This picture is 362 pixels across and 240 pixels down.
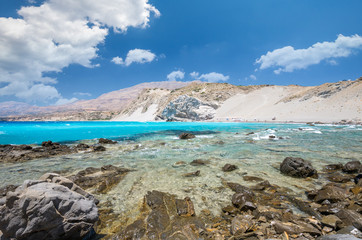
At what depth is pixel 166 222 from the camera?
4402 mm

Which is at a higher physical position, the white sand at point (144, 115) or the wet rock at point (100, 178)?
the white sand at point (144, 115)

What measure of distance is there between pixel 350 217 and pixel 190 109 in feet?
250

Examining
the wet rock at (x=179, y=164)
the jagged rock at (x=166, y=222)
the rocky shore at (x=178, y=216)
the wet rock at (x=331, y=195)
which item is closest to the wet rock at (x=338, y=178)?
the rocky shore at (x=178, y=216)

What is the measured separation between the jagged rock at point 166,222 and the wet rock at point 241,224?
770 mm

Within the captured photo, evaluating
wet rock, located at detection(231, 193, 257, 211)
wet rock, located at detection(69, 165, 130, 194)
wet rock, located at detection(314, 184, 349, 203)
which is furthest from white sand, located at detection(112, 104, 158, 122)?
wet rock, located at detection(314, 184, 349, 203)

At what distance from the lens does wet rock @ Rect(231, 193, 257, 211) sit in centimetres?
477

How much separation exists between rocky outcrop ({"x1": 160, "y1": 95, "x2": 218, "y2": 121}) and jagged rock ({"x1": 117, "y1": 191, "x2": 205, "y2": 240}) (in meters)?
74.1

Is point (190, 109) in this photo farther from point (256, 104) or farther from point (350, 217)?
point (350, 217)

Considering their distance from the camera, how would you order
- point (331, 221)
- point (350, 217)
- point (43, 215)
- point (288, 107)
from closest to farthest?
point (43, 215), point (350, 217), point (331, 221), point (288, 107)

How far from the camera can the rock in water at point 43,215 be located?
3.05m

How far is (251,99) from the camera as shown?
82.4 m

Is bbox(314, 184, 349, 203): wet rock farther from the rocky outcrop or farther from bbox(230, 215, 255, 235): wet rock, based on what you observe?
the rocky outcrop

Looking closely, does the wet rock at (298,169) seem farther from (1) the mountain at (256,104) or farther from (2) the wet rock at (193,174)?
(1) the mountain at (256,104)

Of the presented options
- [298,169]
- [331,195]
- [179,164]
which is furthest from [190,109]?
[331,195]
